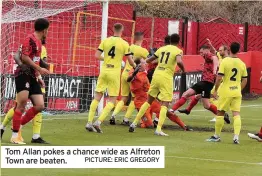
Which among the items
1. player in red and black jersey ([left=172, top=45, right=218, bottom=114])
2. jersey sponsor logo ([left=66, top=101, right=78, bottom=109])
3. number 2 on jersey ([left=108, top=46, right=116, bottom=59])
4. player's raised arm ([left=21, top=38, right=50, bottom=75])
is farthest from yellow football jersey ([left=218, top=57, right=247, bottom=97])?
jersey sponsor logo ([left=66, top=101, right=78, bottom=109])

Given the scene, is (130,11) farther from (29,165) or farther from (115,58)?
(29,165)

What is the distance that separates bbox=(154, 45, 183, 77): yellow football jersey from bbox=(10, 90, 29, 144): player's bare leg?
13.6 feet

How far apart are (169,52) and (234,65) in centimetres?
174

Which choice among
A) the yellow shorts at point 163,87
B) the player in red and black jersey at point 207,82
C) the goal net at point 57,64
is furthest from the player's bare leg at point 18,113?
the player in red and black jersey at point 207,82

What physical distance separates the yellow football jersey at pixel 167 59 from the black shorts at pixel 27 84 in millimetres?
3922

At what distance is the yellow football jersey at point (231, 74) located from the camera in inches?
686


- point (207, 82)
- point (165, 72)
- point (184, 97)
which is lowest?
point (184, 97)

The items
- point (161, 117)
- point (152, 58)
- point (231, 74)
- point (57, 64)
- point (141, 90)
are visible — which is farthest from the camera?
point (57, 64)

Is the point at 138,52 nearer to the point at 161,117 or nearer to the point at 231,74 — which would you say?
the point at 161,117

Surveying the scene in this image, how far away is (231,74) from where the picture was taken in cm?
1750

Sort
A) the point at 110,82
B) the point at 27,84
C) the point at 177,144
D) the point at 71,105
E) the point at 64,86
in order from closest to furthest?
the point at 27,84 → the point at 177,144 → the point at 110,82 → the point at 64,86 → the point at 71,105

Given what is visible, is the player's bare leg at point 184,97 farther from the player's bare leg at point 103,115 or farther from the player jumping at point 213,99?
the player's bare leg at point 103,115

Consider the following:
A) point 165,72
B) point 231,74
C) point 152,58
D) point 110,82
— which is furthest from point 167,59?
point 231,74
